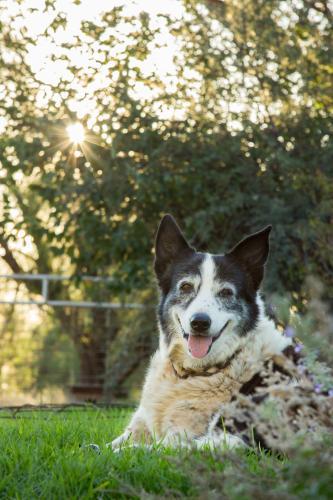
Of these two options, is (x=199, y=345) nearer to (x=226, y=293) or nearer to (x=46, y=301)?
(x=226, y=293)

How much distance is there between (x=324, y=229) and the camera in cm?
869

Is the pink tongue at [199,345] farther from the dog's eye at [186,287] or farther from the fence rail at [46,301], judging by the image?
the fence rail at [46,301]

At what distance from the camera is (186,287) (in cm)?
483

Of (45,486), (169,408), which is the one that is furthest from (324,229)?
(45,486)

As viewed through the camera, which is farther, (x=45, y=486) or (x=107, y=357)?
(x=107, y=357)

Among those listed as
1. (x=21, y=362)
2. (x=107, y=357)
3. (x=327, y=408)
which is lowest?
(x=21, y=362)

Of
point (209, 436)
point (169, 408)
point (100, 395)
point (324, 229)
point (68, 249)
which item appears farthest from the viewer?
point (100, 395)

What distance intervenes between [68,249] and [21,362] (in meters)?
3.84

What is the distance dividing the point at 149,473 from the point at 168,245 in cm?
197

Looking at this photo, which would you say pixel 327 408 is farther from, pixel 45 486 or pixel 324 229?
pixel 324 229

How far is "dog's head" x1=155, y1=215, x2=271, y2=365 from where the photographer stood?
4.63 meters

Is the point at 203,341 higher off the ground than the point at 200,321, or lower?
lower

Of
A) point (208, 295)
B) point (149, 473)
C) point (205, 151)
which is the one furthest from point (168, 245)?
point (205, 151)

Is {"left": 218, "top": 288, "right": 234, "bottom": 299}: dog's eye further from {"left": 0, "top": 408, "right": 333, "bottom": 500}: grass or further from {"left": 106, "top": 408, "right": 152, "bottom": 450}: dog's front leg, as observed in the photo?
{"left": 0, "top": 408, "right": 333, "bottom": 500}: grass
